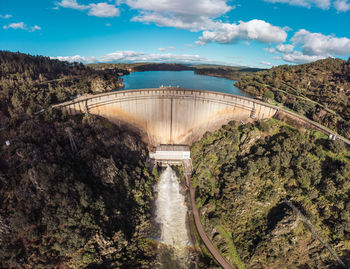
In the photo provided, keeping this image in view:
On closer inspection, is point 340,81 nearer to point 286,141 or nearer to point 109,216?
point 286,141

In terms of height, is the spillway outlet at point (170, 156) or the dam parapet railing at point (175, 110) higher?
the dam parapet railing at point (175, 110)

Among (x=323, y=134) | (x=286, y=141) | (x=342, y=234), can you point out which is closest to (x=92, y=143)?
(x=286, y=141)

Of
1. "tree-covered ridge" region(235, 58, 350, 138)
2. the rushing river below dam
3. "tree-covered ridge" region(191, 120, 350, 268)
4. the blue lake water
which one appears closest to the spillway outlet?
the rushing river below dam

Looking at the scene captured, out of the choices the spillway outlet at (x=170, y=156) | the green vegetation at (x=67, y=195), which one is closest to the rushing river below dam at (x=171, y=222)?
the green vegetation at (x=67, y=195)

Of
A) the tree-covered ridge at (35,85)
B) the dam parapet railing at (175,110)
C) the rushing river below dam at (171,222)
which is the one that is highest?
the tree-covered ridge at (35,85)

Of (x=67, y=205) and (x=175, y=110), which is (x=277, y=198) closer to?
(x=175, y=110)

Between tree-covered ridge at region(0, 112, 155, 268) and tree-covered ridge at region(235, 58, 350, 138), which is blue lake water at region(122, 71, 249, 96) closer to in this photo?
tree-covered ridge at region(235, 58, 350, 138)

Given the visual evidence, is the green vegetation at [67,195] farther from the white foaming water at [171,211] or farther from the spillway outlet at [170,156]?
the spillway outlet at [170,156]
